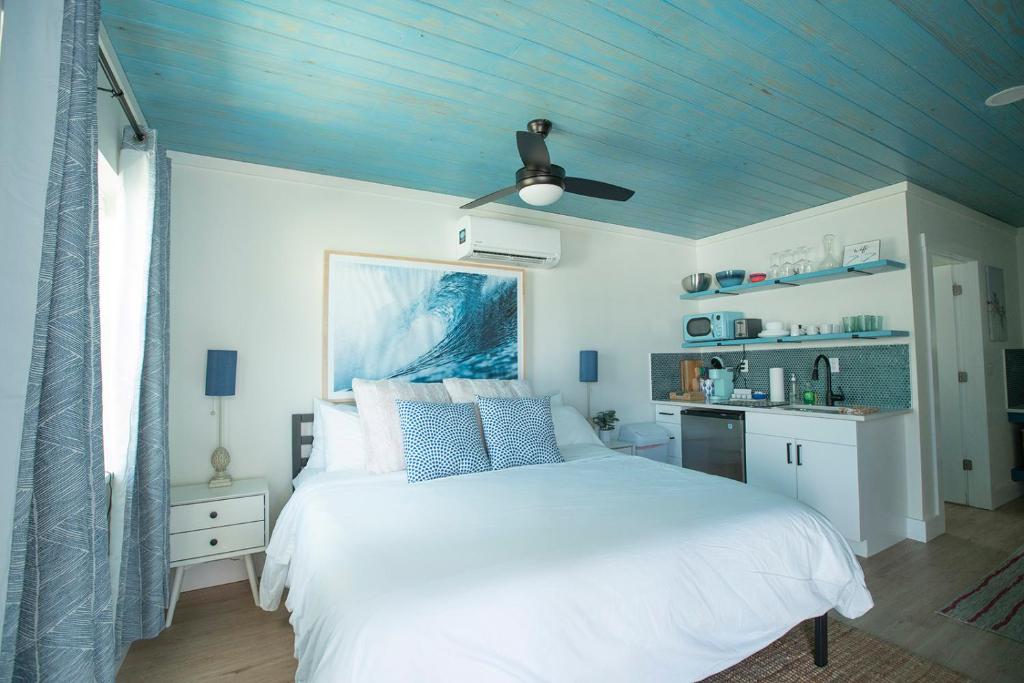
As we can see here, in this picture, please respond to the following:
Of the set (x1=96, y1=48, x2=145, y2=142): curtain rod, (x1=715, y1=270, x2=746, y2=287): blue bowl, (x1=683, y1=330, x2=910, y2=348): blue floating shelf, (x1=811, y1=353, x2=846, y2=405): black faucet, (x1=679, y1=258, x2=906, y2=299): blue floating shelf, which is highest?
(x1=96, y1=48, x2=145, y2=142): curtain rod

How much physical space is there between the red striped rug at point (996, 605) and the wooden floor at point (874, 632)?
0.16 feet

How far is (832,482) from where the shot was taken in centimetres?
329

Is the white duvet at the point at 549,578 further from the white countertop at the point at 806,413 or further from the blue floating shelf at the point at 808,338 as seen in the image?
the blue floating shelf at the point at 808,338

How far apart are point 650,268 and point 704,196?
1.13 m

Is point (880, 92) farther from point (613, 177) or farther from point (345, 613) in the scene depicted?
point (345, 613)

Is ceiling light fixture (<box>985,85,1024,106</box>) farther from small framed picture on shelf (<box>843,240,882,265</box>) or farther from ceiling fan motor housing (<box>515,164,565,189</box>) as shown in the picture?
ceiling fan motor housing (<box>515,164,565,189</box>)

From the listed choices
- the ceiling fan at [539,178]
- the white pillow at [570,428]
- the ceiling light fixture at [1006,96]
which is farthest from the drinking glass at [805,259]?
the ceiling fan at [539,178]

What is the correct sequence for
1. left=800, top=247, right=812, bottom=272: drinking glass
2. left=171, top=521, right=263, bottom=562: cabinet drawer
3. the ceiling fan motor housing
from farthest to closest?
left=800, top=247, right=812, bottom=272: drinking glass → left=171, top=521, right=263, bottom=562: cabinet drawer → the ceiling fan motor housing

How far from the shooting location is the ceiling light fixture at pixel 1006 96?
88.7 inches

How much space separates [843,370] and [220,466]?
177 inches

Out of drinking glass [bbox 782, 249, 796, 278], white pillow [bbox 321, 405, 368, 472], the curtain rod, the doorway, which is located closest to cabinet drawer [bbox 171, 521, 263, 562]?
white pillow [bbox 321, 405, 368, 472]

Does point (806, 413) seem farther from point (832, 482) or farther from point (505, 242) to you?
point (505, 242)

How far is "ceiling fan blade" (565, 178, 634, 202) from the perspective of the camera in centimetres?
244

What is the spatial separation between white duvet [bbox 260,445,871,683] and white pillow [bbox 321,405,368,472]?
36 cm
